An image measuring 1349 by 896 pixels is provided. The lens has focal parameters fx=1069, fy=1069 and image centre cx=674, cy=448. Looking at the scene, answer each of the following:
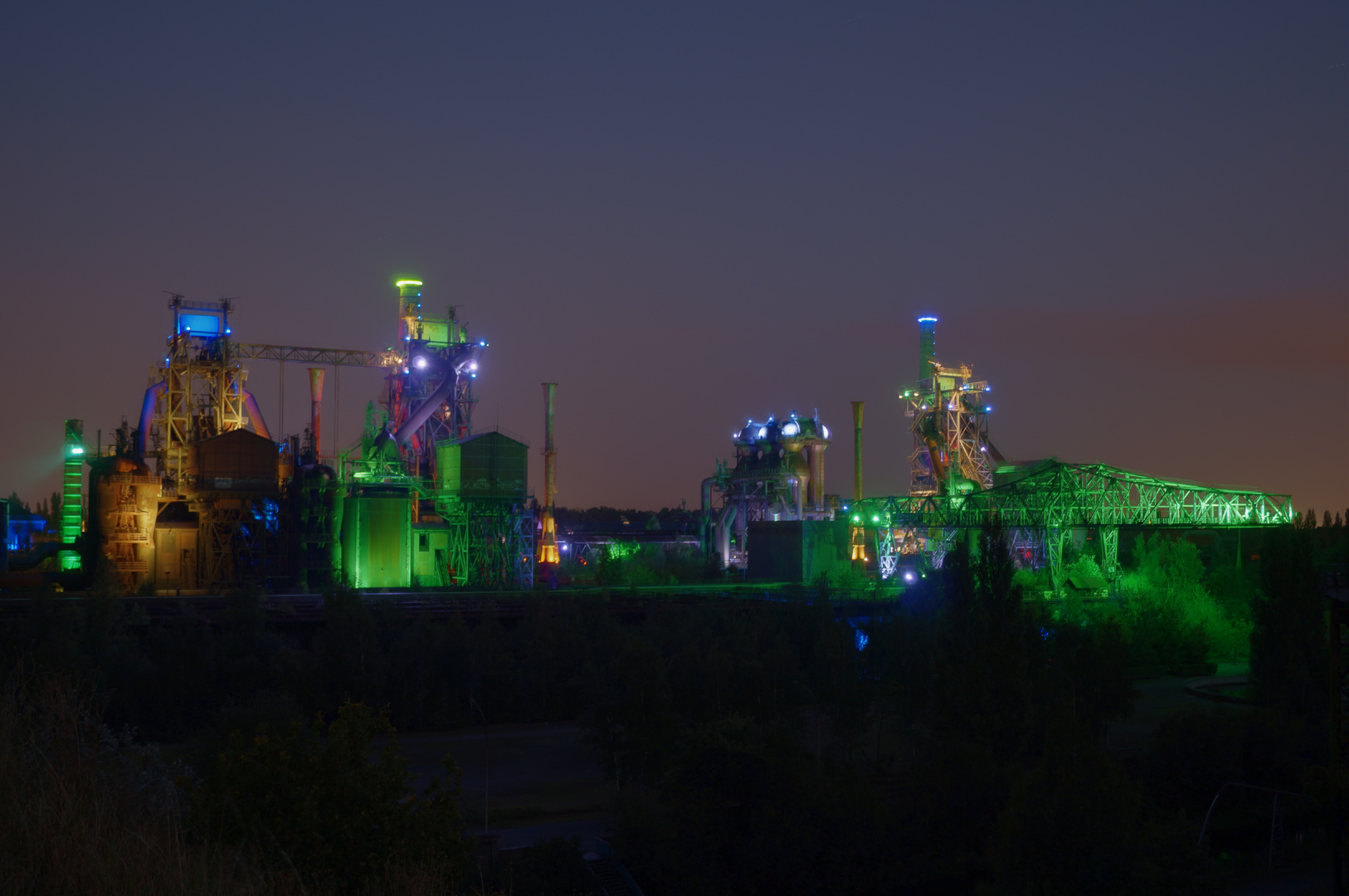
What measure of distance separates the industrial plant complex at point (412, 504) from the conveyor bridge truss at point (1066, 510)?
0.14 meters

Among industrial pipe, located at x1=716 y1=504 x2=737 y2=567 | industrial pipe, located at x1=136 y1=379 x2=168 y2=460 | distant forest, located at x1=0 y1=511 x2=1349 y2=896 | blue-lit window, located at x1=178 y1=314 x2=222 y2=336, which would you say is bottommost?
distant forest, located at x1=0 y1=511 x2=1349 y2=896

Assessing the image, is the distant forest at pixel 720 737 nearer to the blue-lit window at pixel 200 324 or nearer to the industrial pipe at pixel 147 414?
the industrial pipe at pixel 147 414

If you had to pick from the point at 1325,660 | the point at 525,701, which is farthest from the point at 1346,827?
the point at 525,701

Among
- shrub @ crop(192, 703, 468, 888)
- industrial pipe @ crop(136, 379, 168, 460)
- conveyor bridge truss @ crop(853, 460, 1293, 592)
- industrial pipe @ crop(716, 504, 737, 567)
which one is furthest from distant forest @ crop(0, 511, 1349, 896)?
industrial pipe @ crop(716, 504, 737, 567)

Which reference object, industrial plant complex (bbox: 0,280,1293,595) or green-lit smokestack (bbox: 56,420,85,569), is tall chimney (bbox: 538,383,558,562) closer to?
industrial plant complex (bbox: 0,280,1293,595)

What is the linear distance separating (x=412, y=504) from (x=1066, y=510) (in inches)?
1522

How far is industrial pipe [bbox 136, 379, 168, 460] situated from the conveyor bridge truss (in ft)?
148

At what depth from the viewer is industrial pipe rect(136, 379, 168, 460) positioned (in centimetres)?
6272

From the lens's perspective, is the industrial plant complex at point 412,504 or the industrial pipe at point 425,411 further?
the industrial pipe at point 425,411

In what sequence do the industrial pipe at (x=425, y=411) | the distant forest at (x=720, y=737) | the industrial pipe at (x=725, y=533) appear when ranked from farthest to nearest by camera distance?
the industrial pipe at (x=725, y=533) < the industrial pipe at (x=425, y=411) < the distant forest at (x=720, y=737)

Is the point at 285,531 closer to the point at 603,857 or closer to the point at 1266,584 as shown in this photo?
the point at 603,857

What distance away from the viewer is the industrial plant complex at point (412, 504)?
58.5m

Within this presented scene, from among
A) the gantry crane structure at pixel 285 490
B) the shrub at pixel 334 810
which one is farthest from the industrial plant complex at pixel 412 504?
the shrub at pixel 334 810

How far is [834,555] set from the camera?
71250 millimetres
